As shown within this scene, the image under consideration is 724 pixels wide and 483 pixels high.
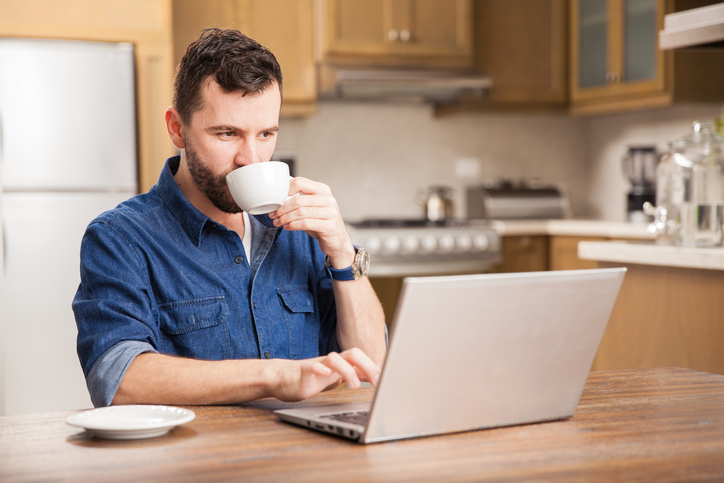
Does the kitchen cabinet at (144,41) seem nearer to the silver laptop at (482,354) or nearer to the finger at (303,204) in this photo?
the finger at (303,204)

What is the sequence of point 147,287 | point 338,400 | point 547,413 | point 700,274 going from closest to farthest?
point 547,413
point 338,400
point 147,287
point 700,274

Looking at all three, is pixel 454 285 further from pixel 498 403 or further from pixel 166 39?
pixel 166 39

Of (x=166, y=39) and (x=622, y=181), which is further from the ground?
(x=166, y=39)

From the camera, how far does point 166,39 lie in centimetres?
321

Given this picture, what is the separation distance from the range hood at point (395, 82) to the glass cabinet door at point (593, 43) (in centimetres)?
62

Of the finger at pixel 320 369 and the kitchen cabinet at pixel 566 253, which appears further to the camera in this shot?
the kitchen cabinet at pixel 566 253

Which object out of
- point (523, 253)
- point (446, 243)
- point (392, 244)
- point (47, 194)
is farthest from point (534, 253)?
point (47, 194)

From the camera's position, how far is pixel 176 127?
4.59 feet

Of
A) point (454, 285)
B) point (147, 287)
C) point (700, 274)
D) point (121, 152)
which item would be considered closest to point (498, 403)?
point (454, 285)

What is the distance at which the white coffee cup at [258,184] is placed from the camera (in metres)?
1.15

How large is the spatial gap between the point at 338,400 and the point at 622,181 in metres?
3.75

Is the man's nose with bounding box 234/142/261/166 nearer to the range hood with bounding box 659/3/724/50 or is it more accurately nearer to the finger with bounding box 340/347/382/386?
the finger with bounding box 340/347/382/386

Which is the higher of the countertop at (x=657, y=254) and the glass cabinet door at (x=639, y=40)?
the glass cabinet door at (x=639, y=40)

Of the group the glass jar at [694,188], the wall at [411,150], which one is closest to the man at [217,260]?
the glass jar at [694,188]
